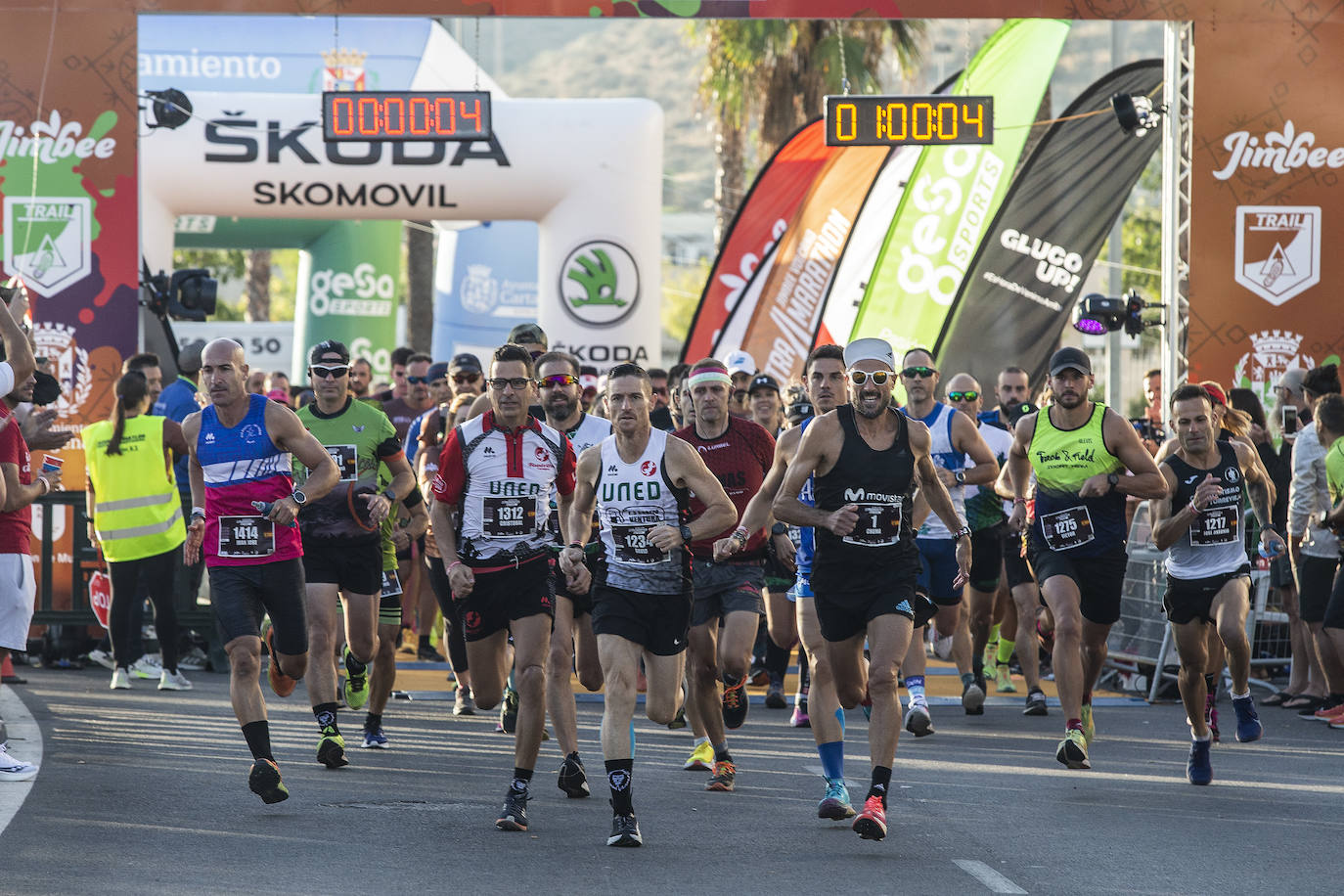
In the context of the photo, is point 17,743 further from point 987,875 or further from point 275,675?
point 987,875

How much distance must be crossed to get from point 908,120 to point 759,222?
5104 millimetres

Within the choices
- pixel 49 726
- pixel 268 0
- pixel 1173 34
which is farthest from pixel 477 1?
pixel 49 726

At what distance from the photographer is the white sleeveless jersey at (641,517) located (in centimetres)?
787

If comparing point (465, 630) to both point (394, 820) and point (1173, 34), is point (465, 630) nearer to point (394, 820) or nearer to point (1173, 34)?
point (394, 820)

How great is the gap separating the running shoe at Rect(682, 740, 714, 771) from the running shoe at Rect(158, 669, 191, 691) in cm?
475

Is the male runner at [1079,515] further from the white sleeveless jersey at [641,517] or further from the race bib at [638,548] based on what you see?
the race bib at [638,548]

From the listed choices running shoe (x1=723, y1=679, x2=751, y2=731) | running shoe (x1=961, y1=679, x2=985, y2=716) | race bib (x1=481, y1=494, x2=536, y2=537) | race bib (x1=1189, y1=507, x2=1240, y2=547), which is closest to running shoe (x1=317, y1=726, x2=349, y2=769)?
race bib (x1=481, y1=494, x2=536, y2=537)

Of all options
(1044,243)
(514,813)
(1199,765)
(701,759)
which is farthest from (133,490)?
(1044,243)

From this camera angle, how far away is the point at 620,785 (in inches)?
287

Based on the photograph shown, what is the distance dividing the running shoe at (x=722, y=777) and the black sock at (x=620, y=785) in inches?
58.5

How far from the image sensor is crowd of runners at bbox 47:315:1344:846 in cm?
788

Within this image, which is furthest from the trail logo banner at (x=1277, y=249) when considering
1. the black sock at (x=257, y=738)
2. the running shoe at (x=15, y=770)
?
the running shoe at (x=15, y=770)

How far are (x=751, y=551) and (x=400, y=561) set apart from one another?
225 inches

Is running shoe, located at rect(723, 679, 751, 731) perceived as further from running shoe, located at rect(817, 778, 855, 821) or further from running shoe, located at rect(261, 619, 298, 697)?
running shoe, located at rect(261, 619, 298, 697)
